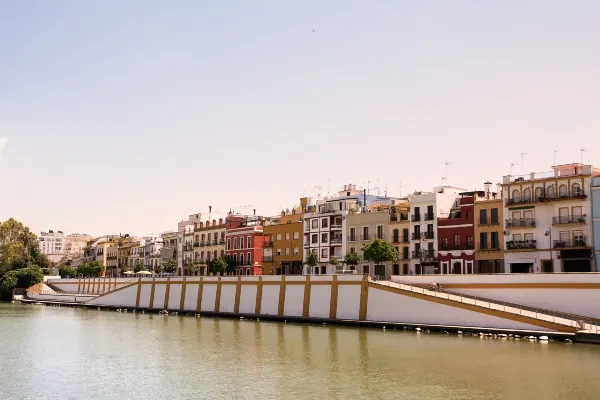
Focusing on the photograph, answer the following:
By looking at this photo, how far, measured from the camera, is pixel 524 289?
168ft

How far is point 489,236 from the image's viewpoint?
67.0 m

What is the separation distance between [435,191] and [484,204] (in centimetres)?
852

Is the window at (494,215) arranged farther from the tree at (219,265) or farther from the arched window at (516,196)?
the tree at (219,265)

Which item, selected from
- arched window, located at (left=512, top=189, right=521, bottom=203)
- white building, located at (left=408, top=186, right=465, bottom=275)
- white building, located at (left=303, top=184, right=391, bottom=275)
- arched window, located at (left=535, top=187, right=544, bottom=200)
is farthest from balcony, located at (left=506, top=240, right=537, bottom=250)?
white building, located at (left=303, top=184, right=391, bottom=275)

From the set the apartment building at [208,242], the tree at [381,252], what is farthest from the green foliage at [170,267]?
the tree at [381,252]

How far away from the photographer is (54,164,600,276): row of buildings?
60812 mm

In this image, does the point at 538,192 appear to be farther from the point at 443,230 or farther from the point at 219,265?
the point at 219,265

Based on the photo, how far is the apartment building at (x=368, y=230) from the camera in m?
78.8

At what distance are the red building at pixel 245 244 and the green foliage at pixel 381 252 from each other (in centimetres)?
2887

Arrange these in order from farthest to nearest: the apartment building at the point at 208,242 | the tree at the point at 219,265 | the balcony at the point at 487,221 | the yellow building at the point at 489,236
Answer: the apartment building at the point at 208,242 < the tree at the point at 219,265 < the balcony at the point at 487,221 < the yellow building at the point at 489,236

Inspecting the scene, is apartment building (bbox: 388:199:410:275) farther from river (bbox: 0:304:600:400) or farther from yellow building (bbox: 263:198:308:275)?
river (bbox: 0:304:600:400)

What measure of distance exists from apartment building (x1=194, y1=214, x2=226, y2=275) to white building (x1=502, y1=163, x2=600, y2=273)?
51.2m

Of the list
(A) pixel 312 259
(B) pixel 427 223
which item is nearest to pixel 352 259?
(A) pixel 312 259

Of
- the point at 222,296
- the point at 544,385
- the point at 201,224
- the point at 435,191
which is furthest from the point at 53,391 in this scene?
the point at 201,224
